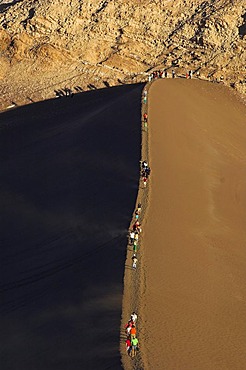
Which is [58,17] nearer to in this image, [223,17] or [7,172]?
[223,17]

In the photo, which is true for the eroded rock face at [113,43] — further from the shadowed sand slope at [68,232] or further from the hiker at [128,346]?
the hiker at [128,346]

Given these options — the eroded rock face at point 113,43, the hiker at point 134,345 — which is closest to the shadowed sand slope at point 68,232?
the hiker at point 134,345

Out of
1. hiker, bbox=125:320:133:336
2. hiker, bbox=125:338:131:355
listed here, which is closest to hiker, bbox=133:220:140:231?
hiker, bbox=125:320:133:336

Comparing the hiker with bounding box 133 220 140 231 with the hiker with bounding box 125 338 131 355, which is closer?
the hiker with bounding box 125 338 131 355

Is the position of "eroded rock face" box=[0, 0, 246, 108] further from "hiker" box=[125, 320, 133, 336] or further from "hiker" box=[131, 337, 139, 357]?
"hiker" box=[131, 337, 139, 357]

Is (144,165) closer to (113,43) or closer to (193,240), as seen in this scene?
(193,240)

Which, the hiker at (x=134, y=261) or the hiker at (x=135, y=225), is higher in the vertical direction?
the hiker at (x=135, y=225)
